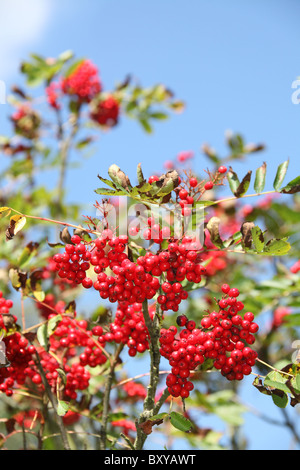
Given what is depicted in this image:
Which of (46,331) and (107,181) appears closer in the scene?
(107,181)

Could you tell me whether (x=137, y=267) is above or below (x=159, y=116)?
below

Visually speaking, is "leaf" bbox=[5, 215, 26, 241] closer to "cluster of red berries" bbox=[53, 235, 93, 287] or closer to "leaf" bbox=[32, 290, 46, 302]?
"cluster of red berries" bbox=[53, 235, 93, 287]

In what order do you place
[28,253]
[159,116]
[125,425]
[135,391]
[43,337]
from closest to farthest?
[43,337] < [28,253] < [125,425] < [135,391] < [159,116]

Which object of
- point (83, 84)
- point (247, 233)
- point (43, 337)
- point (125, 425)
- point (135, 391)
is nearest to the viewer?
point (247, 233)

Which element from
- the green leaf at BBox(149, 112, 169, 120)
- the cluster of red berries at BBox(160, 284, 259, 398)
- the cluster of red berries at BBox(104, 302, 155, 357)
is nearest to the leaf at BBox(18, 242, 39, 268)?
the cluster of red berries at BBox(104, 302, 155, 357)

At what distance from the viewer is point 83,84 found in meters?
4.31

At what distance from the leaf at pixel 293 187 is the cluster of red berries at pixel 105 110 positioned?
297 centimetres

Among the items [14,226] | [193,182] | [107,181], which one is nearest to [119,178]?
[107,181]

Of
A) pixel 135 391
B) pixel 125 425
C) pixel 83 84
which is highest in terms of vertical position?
pixel 83 84

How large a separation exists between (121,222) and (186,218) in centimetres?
28

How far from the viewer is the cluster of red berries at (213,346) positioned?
4.59 ft

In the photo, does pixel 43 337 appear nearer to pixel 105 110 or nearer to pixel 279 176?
pixel 279 176

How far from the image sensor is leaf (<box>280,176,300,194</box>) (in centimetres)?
156

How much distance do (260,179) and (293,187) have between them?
15 centimetres
